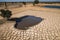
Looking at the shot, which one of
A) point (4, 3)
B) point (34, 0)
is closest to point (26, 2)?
point (34, 0)

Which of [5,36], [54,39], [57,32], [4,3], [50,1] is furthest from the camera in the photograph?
[50,1]

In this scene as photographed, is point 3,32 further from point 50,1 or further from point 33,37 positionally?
point 50,1

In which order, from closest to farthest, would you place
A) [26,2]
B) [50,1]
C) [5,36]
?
[5,36]
[26,2]
[50,1]

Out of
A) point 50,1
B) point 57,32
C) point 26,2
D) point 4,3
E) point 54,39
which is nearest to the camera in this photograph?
point 54,39

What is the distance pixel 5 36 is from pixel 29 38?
170 centimetres

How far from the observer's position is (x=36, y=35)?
681 cm

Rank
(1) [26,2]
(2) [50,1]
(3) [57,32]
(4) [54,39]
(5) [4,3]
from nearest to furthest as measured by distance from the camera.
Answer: (4) [54,39]
(3) [57,32]
(5) [4,3]
(1) [26,2]
(2) [50,1]

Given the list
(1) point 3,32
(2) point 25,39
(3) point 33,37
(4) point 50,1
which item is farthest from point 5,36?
(4) point 50,1

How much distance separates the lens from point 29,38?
6.38 m

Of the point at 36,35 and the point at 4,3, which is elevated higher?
the point at 36,35

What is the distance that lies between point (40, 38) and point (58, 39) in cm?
115

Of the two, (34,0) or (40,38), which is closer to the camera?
(40,38)

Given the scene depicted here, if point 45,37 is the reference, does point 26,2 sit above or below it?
below

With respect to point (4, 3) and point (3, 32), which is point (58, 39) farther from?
point (4, 3)
